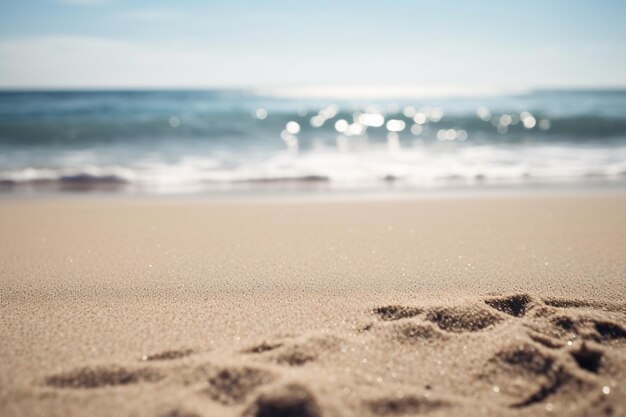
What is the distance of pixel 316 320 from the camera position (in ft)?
5.93

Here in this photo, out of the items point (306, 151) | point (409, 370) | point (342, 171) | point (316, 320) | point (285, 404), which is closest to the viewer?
point (285, 404)

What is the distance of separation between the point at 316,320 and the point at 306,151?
9050 millimetres

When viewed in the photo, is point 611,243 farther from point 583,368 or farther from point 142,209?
point 142,209

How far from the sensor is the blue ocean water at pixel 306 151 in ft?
21.1

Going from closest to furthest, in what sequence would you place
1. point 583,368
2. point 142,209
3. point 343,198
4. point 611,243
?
1. point 583,368
2. point 611,243
3. point 142,209
4. point 343,198

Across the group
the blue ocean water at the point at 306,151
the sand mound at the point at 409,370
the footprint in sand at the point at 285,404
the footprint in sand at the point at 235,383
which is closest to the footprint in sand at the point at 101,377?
the sand mound at the point at 409,370

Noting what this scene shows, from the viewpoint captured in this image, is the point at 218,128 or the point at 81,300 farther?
the point at 218,128

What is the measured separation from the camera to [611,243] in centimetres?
289

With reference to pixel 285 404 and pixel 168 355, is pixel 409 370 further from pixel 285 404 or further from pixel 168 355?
pixel 168 355

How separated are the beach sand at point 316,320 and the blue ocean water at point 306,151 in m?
2.95

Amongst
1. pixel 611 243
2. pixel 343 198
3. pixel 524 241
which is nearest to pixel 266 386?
pixel 524 241

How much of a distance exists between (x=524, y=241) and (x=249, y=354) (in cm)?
210

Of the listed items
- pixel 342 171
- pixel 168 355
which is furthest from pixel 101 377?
pixel 342 171

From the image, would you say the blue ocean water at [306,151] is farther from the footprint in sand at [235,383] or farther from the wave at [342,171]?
the footprint in sand at [235,383]
